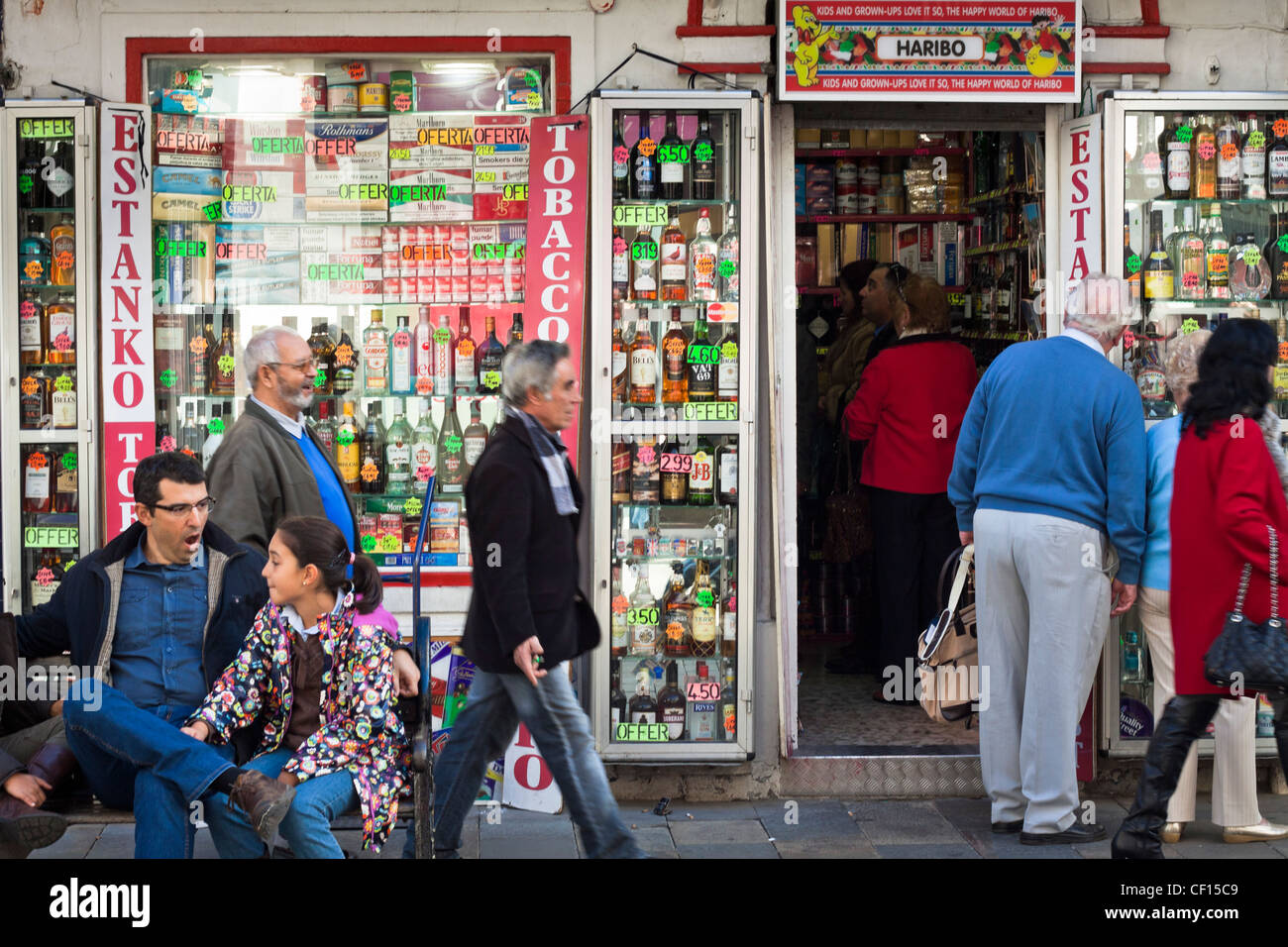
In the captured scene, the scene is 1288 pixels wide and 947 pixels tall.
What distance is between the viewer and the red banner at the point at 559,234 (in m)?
6.12

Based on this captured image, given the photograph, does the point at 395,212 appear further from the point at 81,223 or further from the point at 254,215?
the point at 81,223

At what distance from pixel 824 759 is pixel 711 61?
2.91 metres

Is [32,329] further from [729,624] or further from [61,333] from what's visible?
[729,624]

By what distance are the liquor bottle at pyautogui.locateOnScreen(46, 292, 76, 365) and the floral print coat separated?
2.36 m

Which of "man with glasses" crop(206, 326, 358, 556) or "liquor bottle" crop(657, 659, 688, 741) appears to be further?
"liquor bottle" crop(657, 659, 688, 741)

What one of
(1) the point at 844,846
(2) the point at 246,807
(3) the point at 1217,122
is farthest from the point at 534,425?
(3) the point at 1217,122

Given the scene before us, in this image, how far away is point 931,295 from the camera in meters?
7.11

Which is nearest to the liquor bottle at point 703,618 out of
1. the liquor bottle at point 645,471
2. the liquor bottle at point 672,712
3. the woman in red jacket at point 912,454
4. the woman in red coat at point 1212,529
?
the liquor bottle at point 672,712

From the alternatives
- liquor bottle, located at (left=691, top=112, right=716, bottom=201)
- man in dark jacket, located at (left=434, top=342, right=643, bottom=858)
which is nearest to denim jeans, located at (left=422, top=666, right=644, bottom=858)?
man in dark jacket, located at (left=434, top=342, right=643, bottom=858)

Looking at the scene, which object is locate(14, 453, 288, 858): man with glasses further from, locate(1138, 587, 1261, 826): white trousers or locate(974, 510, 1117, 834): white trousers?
locate(1138, 587, 1261, 826): white trousers

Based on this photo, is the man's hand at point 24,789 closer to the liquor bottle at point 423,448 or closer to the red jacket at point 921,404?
the liquor bottle at point 423,448

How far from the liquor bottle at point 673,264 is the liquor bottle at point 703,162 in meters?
0.16

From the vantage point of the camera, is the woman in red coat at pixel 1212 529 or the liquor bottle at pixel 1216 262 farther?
the liquor bottle at pixel 1216 262

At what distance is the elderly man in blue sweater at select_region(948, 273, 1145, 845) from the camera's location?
5.43 m
